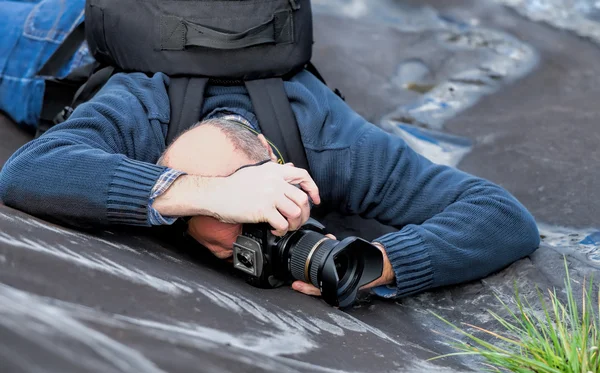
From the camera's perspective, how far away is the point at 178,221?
5.77 feet

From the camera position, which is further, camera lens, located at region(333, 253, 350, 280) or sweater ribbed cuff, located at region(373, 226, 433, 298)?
sweater ribbed cuff, located at region(373, 226, 433, 298)

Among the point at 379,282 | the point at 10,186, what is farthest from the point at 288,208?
the point at 10,186

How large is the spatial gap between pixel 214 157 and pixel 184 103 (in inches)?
14.4

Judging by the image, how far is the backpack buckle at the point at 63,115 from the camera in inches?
85.8

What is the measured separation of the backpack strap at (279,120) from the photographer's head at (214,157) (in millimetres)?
192

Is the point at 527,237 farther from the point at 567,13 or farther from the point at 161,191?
the point at 567,13

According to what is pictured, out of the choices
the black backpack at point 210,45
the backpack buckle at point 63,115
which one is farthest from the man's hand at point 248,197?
the backpack buckle at point 63,115

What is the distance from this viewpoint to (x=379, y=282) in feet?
5.96

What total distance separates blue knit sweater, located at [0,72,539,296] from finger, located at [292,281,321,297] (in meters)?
0.19

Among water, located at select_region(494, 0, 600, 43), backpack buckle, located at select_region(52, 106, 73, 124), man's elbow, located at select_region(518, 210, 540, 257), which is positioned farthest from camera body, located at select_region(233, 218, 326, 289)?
water, located at select_region(494, 0, 600, 43)

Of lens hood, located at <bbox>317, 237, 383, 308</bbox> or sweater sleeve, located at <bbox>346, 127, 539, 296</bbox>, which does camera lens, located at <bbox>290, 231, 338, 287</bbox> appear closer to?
lens hood, located at <bbox>317, 237, 383, 308</bbox>

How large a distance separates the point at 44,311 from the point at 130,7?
1.15 meters

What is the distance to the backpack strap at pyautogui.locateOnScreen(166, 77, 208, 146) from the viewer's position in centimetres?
198

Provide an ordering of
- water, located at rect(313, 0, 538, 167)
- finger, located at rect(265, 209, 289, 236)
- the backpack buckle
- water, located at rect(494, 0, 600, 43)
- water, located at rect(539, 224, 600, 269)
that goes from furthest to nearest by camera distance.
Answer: water, located at rect(494, 0, 600, 43) < water, located at rect(313, 0, 538, 167) < the backpack buckle < water, located at rect(539, 224, 600, 269) < finger, located at rect(265, 209, 289, 236)
